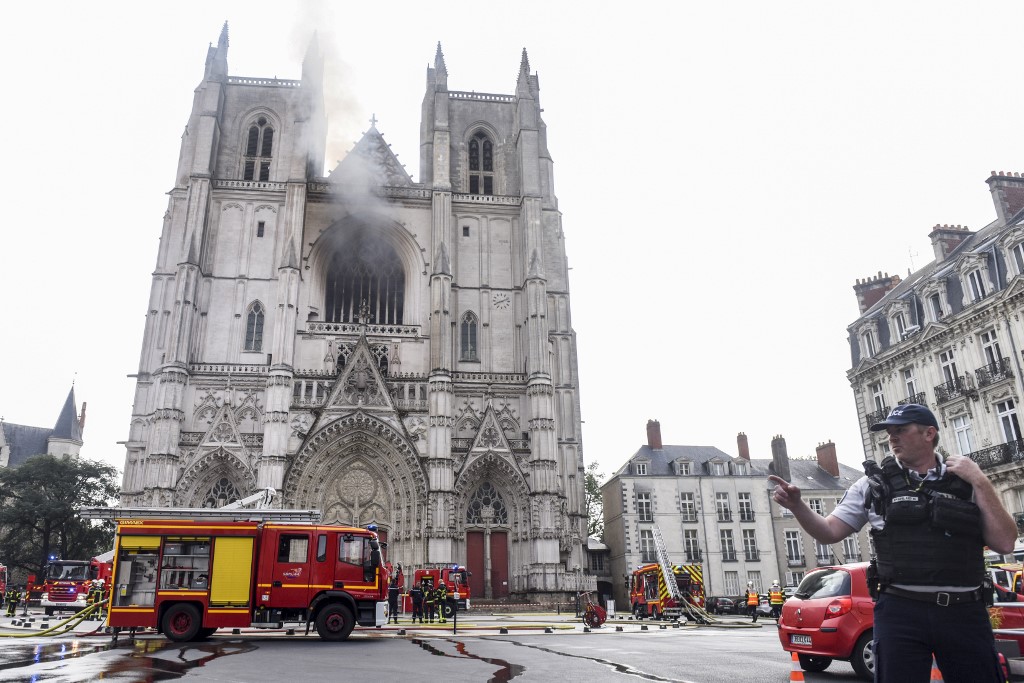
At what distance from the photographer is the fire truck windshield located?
97.0ft

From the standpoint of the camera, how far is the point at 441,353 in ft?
106

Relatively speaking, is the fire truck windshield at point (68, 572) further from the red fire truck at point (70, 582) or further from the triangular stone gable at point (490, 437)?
the triangular stone gable at point (490, 437)

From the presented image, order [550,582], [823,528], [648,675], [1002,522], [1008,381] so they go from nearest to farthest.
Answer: [1002,522] → [823,528] → [648,675] → [1008,381] → [550,582]

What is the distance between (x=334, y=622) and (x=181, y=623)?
2.73 m

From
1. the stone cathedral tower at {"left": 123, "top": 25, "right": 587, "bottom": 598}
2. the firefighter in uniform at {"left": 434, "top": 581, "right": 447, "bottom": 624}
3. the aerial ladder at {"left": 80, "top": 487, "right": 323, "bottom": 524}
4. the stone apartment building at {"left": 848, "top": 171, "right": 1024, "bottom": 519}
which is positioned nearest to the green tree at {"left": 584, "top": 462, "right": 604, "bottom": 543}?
the stone cathedral tower at {"left": 123, "top": 25, "right": 587, "bottom": 598}

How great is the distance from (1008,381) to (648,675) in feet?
65.7

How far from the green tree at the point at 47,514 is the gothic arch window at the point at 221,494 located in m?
19.6

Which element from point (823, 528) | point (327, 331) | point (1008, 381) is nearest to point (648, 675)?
point (823, 528)

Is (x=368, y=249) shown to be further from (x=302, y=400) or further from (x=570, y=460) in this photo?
(x=570, y=460)

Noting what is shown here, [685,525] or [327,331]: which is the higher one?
[327,331]

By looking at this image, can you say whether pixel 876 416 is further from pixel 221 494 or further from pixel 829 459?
pixel 221 494

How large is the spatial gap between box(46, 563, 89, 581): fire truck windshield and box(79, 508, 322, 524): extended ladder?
55.6ft

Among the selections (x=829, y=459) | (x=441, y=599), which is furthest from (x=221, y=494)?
(x=829, y=459)

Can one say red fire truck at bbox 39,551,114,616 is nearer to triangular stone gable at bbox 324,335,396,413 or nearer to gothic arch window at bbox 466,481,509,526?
triangular stone gable at bbox 324,335,396,413
